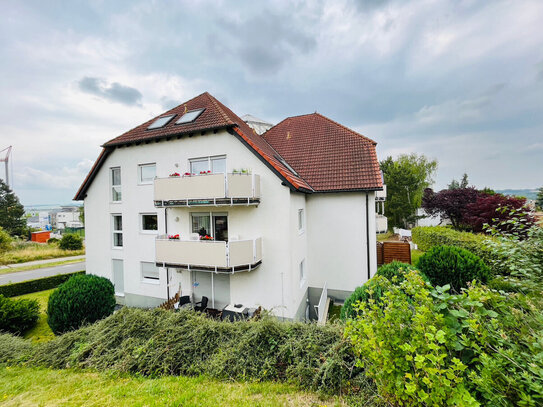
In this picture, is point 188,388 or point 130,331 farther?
point 130,331

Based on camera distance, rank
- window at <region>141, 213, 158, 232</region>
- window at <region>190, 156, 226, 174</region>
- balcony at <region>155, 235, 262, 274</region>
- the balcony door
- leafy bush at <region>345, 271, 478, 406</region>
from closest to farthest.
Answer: leafy bush at <region>345, 271, 478, 406</region>, balcony at <region>155, 235, 262, 274</region>, the balcony door, window at <region>190, 156, 226, 174</region>, window at <region>141, 213, 158, 232</region>

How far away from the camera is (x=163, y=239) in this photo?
9906 millimetres

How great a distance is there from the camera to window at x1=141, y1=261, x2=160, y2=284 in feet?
38.4

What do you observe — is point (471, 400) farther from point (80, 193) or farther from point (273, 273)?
point (80, 193)

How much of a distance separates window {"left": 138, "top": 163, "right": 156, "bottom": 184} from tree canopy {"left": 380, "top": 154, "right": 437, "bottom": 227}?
3103cm

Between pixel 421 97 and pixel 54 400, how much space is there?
23.8m

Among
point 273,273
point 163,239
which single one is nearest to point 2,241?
point 163,239

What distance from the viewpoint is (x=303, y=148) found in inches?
526

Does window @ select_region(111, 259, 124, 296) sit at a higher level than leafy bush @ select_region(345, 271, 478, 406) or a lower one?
lower

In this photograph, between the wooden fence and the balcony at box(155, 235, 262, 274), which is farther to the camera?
the wooden fence

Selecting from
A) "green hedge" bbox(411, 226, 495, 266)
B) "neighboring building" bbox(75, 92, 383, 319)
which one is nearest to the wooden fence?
"green hedge" bbox(411, 226, 495, 266)

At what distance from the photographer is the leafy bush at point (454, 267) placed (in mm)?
8953

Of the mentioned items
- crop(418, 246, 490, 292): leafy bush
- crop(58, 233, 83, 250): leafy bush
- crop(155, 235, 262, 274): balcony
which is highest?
crop(155, 235, 262, 274): balcony

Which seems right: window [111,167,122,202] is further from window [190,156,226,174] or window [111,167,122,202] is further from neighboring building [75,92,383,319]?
window [190,156,226,174]
